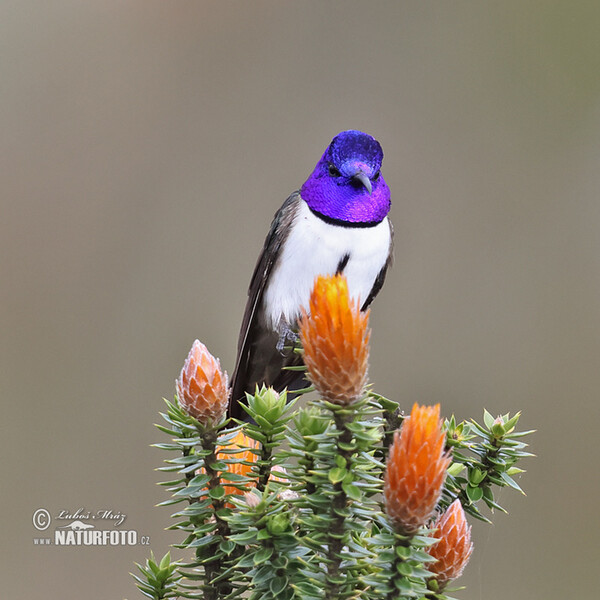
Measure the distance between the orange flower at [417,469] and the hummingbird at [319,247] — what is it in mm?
826

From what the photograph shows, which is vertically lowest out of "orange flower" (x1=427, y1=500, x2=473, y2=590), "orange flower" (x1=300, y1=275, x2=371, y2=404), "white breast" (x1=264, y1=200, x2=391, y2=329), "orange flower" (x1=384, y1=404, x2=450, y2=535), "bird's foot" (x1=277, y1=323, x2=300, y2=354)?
"orange flower" (x1=427, y1=500, x2=473, y2=590)

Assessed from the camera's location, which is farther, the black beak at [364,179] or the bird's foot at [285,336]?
the bird's foot at [285,336]

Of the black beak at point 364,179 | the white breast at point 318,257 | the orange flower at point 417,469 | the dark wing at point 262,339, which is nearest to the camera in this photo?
the orange flower at point 417,469

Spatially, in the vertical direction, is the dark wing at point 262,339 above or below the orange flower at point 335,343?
above

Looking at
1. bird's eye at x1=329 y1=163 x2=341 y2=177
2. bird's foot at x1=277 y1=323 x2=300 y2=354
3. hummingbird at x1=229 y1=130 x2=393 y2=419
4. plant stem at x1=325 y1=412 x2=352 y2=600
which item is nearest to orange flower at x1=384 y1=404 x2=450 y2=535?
plant stem at x1=325 y1=412 x2=352 y2=600

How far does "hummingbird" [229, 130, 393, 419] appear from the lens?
1273 millimetres

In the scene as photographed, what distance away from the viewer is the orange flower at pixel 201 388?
48 cm

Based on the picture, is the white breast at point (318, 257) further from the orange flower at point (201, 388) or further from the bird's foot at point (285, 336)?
the orange flower at point (201, 388)

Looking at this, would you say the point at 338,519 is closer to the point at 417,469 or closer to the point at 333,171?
the point at 417,469

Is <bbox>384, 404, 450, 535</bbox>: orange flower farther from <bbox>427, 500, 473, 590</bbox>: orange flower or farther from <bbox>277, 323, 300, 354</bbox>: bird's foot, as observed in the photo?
<bbox>277, 323, 300, 354</bbox>: bird's foot

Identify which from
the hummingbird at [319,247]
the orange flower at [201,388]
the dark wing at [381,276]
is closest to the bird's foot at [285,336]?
the hummingbird at [319,247]

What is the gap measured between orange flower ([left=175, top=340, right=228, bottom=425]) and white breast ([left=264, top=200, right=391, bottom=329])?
2.90 ft

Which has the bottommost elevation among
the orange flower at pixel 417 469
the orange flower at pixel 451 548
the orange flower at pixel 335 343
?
the orange flower at pixel 451 548

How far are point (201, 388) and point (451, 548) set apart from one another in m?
0.18
